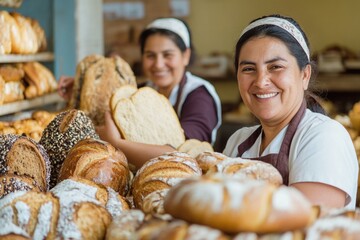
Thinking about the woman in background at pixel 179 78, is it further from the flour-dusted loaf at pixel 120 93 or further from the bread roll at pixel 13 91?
the flour-dusted loaf at pixel 120 93

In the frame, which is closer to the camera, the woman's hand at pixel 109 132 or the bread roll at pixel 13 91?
the woman's hand at pixel 109 132

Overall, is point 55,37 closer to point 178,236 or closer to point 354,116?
point 354,116

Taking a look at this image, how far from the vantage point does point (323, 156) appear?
1731 mm

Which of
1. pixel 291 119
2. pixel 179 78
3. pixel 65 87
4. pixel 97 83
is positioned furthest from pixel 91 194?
pixel 179 78

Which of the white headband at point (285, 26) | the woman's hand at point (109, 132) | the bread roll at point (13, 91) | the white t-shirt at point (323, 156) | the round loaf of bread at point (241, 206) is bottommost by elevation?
the woman's hand at point (109, 132)

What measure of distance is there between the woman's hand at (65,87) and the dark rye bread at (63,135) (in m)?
1.07

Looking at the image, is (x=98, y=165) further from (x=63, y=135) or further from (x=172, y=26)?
(x=172, y=26)

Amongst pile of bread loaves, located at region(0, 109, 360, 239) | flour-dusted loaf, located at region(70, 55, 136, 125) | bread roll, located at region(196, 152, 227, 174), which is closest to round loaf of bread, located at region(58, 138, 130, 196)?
pile of bread loaves, located at region(0, 109, 360, 239)

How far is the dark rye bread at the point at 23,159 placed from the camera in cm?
173

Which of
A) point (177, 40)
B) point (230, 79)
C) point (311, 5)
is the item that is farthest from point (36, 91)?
point (311, 5)

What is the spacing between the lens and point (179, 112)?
10.4 feet

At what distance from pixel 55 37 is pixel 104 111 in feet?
4.56

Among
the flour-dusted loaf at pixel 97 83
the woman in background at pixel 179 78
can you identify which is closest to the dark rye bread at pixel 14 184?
the flour-dusted loaf at pixel 97 83

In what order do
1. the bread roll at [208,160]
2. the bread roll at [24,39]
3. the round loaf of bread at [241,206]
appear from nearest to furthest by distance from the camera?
the round loaf of bread at [241,206]
the bread roll at [208,160]
the bread roll at [24,39]
